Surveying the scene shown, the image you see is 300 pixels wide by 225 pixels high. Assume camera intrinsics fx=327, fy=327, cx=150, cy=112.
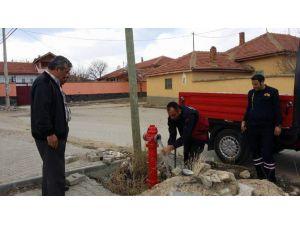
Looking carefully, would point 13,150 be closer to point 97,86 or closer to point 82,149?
point 82,149

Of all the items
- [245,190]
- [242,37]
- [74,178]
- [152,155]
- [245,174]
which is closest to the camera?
[245,190]

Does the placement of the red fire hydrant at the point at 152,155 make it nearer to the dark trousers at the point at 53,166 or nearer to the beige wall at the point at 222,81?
the dark trousers at the point at 53,166

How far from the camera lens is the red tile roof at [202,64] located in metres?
22.9

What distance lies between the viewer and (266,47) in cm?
2425

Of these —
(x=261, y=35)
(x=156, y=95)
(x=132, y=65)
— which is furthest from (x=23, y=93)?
(x=132, y=65)

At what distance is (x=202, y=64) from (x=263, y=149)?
1909 cm

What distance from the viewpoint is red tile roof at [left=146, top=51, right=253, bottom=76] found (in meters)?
22.9

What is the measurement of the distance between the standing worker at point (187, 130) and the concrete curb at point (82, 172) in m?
1.19

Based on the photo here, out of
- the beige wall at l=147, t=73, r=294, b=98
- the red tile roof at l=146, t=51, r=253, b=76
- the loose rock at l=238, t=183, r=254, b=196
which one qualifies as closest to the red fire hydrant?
the loose rock at l=238, t=183, r=254, b=196

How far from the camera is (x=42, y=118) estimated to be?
3.34 m

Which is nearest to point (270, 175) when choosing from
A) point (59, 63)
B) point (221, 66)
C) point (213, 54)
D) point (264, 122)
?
point (264, 122)

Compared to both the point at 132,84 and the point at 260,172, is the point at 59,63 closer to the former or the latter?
the point at 132,84

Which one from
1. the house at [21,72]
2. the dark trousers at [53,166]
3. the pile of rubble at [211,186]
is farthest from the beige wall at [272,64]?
the house at [21,72]

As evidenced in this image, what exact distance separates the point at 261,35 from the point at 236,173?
24.1 meters
